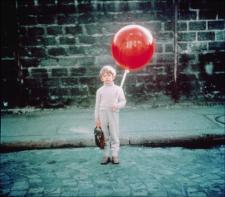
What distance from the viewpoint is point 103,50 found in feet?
23.6

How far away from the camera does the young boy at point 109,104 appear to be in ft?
15.6

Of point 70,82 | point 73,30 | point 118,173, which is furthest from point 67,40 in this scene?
point 118,173

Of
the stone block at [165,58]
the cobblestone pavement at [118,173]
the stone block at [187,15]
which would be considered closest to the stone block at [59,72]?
the stone block at [165,58]

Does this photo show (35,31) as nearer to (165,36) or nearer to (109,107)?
(165,36)

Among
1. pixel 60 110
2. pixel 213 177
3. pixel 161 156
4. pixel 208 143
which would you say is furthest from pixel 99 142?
pixel 60 110

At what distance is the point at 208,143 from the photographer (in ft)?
18.9

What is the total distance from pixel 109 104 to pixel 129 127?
1.58m

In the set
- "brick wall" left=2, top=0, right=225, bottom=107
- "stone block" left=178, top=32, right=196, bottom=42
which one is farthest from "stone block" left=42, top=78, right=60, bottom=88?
"stone block" left=178, top=32, right=196, bottom=42

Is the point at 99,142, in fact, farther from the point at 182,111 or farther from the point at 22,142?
the point at 182,111

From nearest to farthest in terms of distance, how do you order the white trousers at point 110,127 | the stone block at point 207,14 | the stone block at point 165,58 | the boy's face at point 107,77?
the boy's face at point 107,77
the white trousers at point 110,127
the stone block at point 207,14
the stone block at point 165,58

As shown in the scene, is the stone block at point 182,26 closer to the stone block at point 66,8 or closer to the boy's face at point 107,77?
the stone block at point 66,8

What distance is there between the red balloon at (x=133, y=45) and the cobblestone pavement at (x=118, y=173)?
1366 millimetres

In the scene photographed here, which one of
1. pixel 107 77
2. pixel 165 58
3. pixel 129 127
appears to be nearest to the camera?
pixel 107 77

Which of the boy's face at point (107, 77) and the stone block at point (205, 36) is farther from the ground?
the stone block at point (205, 36)
